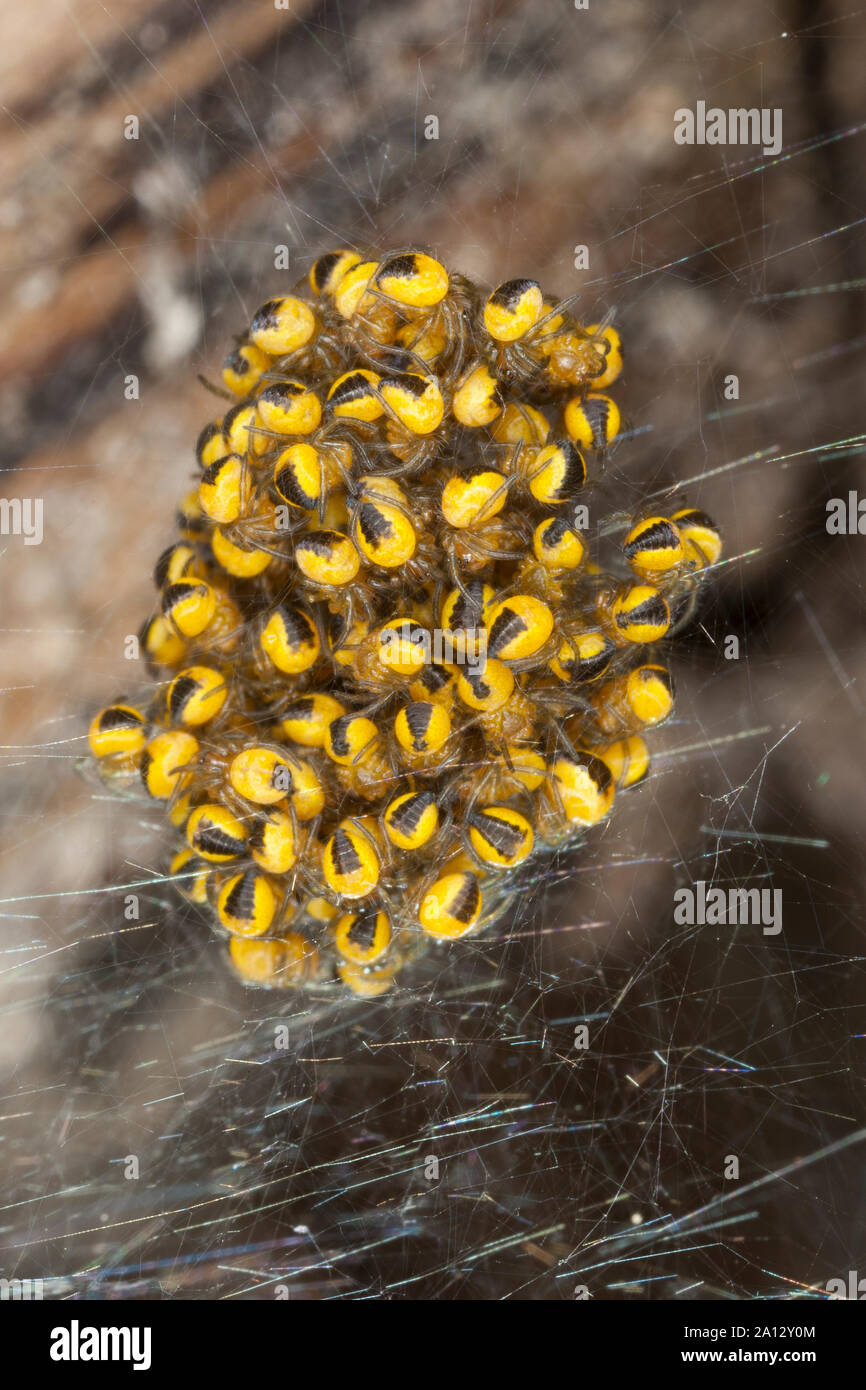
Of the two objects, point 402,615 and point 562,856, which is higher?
point 402,615

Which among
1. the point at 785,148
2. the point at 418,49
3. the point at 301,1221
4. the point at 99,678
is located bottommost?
the point at 301,1221

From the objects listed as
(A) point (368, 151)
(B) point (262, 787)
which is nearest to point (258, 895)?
(B) point (262, 787)

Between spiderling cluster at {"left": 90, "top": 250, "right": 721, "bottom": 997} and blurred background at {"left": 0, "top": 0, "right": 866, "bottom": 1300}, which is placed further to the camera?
blurred background at {"left": 0, "top": 0, "right": 866, "bottom": 1300}

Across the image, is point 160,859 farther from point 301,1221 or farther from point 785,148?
point 785,148

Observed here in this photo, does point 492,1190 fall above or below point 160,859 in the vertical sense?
below
